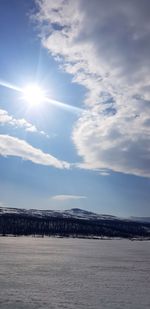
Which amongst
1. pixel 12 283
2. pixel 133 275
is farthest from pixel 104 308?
pixel 133 275

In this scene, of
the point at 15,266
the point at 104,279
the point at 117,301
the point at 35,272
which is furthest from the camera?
the point at 15,266

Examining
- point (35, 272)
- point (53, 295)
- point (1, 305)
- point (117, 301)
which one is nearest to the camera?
point (1, 305)

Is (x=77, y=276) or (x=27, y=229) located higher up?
(x=27, y=229)

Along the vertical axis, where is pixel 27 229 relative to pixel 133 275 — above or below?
above

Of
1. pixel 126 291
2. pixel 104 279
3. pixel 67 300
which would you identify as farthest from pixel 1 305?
pixel 104 279

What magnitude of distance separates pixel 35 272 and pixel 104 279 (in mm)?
7576

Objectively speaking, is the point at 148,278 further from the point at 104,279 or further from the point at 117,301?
the point at 117,301

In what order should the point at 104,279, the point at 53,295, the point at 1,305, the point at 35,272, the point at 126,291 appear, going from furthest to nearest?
the point at 35,272
the point at 104,279
the point at 126,291
the point at 53,295
the point at 1,305

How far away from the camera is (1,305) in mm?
23312

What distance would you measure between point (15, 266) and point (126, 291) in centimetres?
1787

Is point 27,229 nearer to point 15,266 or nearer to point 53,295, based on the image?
point 15,266

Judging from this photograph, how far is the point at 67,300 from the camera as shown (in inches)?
1030

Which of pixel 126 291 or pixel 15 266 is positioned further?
pixel 15 266

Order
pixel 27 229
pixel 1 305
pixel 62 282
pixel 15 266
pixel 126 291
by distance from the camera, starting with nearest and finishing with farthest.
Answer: pixel 1 305 < pixel 126 291 < pixel 62 282 < pixel 15 266 < pixel 27 229
